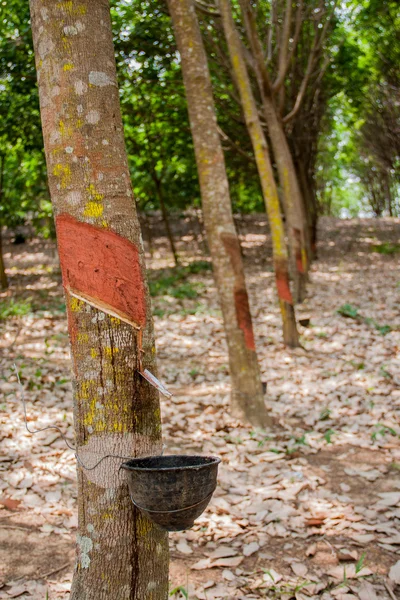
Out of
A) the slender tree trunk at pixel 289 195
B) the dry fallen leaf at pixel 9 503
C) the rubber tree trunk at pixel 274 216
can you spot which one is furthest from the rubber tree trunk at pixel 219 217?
the slender tree trunk at pixel 289 195

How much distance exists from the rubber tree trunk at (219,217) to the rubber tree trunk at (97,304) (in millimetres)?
3376

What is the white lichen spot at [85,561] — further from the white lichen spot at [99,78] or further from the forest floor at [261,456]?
the white lichen spot at [99,78]

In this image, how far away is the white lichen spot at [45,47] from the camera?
2137mm

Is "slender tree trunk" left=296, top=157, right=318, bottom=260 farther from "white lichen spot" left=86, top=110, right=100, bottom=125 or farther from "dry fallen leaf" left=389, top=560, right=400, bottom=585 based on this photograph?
"white lichen spot" left=86, top=110, right=100, bottom=125

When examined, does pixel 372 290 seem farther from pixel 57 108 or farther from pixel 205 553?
pixel 57 108

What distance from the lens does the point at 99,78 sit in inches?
84.8

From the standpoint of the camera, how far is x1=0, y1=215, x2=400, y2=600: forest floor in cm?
320

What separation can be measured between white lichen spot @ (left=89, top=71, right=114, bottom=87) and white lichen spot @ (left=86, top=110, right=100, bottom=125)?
11 centimetres

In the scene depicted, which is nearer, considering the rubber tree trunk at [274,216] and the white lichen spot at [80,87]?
the white lichen spot at [80,87]

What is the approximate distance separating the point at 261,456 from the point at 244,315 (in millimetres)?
1382

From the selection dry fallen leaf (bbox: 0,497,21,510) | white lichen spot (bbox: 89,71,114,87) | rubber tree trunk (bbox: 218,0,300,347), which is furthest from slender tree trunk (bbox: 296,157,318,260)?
white lichen spot (bbox: 89,71,114,87)

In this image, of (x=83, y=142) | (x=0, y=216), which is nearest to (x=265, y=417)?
(x=83, y=142)

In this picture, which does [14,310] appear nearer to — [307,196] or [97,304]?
[97,304]

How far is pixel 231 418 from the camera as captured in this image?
18.6 ft
